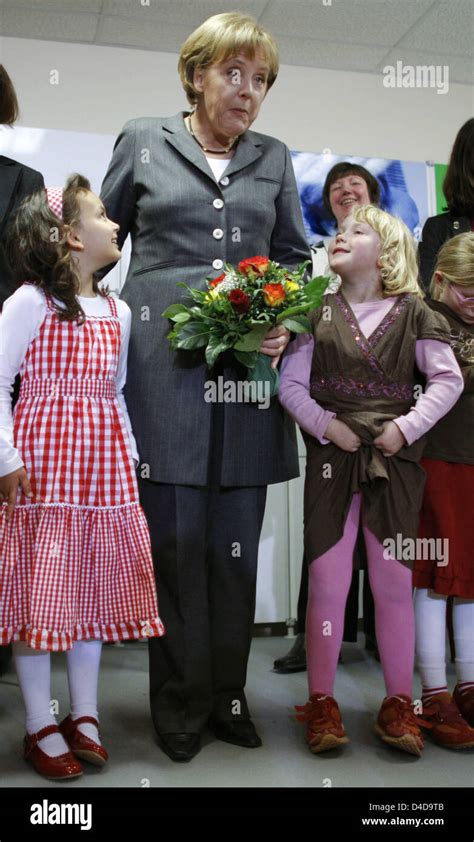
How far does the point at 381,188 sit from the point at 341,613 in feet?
10.6

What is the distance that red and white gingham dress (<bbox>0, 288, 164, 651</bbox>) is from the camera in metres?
1.92

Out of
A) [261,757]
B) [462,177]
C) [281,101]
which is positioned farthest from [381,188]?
[261,757]

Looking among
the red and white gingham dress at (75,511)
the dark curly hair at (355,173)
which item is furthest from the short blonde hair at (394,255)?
the dark curly hair at (355,173)

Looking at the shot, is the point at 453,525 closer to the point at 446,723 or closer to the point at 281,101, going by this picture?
the point at 446,723

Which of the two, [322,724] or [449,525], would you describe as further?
[449,525]

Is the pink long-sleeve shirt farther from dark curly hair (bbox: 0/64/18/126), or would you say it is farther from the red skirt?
dark curly hair (bbox: 0/64/18/126)

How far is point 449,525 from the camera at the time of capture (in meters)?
2.35

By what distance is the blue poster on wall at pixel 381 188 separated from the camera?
4.61 m

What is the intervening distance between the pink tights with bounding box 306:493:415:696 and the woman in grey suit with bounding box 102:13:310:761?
0.60 ft

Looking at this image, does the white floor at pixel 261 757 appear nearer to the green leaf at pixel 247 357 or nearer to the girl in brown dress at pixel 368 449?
the girl in brown dress at pixel 368 449

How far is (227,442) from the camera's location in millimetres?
2162

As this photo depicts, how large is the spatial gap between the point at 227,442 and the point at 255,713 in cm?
83

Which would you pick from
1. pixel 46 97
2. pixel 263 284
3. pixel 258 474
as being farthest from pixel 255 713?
pixel 46 97

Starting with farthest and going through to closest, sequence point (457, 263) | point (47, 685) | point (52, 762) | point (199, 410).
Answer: point (457, 263), point (199, 410), point (47, 685), point (52, 762)
